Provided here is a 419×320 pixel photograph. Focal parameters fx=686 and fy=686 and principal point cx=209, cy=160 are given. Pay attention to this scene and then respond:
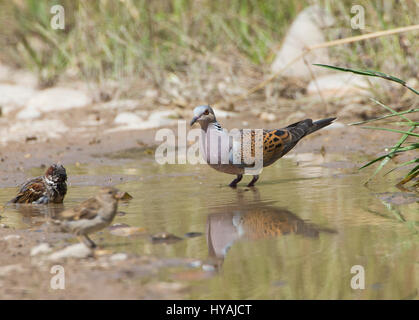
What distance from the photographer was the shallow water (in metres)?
3.61

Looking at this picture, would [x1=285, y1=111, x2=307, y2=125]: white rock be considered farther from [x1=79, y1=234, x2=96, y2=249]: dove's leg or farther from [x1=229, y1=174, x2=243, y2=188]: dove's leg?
[x1=79, y1=234, x2=96, y2=249]: dove's leg

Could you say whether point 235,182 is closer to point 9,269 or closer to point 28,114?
point 9,269

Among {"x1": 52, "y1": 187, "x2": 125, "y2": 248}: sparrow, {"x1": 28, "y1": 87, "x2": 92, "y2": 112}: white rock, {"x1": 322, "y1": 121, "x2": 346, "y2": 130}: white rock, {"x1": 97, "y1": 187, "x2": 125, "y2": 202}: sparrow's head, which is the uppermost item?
{"x1": 28, "y1": 87, "x2": 92, "y2": 112}: white rock

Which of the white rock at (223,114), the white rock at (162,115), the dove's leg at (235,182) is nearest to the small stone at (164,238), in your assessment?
the dove's leg at (235,182)

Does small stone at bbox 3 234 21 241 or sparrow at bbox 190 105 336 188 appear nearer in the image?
small stone at bbox 3 234 21 241

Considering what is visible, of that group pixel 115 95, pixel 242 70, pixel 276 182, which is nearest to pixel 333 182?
pixel 276 182

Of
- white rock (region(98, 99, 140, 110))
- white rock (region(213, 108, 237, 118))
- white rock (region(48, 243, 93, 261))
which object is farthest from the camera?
white rock (region(98, 99, 140, 110))

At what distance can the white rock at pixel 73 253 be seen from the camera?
4.28 meters

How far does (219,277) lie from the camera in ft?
12.3

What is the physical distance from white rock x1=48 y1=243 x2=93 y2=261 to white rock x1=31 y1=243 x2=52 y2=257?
98mm

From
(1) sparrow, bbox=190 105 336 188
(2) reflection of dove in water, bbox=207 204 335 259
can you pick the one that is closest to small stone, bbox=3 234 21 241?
(2) reflection of dove in water, bbox=207 204 335 259

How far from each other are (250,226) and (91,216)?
119cm
